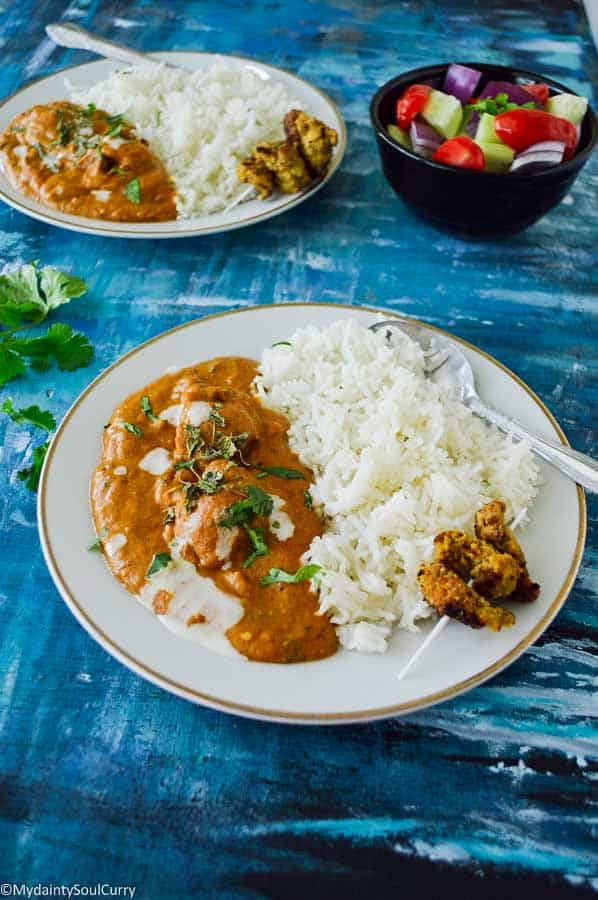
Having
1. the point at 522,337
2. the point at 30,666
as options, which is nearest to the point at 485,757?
the point at 30,666

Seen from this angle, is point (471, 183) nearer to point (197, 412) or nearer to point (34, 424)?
point (197, 412)

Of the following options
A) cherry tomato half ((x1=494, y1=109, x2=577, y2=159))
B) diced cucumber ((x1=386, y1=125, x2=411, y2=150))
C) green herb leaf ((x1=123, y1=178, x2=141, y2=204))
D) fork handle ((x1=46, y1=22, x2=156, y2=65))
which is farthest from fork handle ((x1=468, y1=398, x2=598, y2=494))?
fork handle ((x1=46, y1=22, x2=156, y2=65))

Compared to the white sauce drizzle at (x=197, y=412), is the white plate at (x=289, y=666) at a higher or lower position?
lower

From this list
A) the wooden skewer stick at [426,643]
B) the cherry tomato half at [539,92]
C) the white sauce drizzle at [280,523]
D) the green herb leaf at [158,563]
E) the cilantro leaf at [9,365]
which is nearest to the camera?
the wooden skewer stick at [426,643]

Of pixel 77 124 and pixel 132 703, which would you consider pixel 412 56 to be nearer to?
pixel 77 124

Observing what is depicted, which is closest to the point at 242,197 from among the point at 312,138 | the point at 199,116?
the point at 312,138

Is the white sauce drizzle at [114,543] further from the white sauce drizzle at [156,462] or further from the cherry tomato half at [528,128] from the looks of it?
the cherry tomato half at [528,128]

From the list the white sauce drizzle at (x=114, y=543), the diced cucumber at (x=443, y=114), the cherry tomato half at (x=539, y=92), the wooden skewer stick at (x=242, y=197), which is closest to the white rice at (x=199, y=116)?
the wooden skewer stick at (x=242, y=197)
